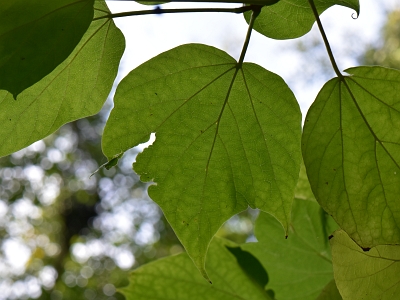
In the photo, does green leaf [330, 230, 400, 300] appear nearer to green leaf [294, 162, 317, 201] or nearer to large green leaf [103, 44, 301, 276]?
large green leaf [103, 44, 301, 276]

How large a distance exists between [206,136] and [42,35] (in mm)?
194

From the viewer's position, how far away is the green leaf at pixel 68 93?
50 centimetres

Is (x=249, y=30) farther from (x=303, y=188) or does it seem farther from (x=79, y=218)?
(x=79, y=218)

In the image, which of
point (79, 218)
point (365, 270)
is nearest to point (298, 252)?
point (365, 270)

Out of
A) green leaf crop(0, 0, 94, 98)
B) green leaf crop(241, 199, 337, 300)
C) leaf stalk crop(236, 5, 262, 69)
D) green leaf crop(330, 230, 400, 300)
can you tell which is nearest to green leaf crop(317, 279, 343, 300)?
green leaf crop(330, 230, 400, 300)

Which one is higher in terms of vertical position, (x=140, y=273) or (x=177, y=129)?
(x=177, y=129)

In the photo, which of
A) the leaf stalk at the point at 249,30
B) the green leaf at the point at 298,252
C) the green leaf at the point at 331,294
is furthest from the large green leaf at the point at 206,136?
the green leaf at the point at 298,252

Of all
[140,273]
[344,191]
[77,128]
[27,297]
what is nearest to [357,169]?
[344,191]

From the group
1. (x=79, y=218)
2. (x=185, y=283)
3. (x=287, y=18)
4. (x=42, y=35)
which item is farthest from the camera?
(x=79, y=218)

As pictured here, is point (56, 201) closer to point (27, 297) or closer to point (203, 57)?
point (27, 297)

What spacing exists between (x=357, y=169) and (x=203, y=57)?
0.65 ft

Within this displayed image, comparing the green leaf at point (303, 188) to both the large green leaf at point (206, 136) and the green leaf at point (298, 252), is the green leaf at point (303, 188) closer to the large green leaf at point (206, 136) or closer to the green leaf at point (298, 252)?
the green leaf at point (298, 252)

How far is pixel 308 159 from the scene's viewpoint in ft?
1.52

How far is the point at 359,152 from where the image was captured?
0.48m
